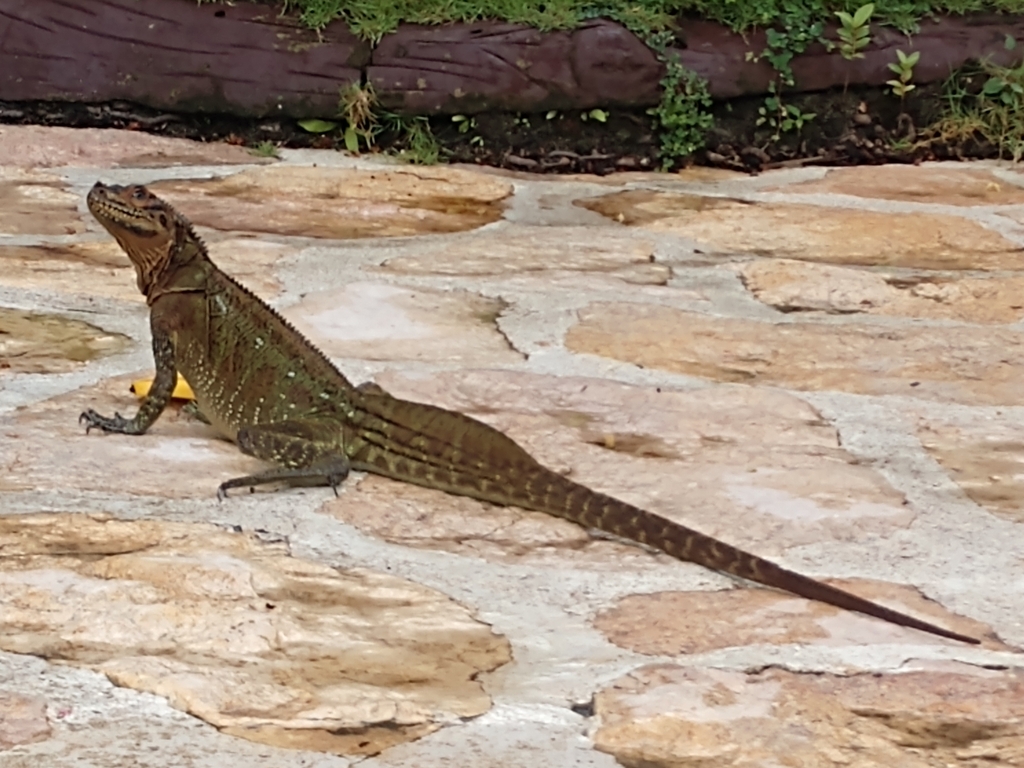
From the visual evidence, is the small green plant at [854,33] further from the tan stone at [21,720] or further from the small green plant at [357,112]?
the tan stone at [21,720]

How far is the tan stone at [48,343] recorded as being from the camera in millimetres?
3820

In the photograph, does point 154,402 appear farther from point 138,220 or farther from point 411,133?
point 411,133

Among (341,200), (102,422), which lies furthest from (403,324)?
(341,200)

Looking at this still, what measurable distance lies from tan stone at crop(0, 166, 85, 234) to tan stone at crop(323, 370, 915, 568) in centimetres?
195

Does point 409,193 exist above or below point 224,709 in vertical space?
above

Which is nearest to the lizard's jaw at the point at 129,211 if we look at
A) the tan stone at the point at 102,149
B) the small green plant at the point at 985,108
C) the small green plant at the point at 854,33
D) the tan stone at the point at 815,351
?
the tan stone at the point at 815,351

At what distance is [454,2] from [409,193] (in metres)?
1.18

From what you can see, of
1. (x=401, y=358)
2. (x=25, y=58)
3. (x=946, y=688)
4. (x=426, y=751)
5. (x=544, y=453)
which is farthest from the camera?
(x=25, y=58)

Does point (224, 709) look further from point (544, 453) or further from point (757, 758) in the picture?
point (544, 453)

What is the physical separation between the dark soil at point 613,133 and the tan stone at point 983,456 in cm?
315

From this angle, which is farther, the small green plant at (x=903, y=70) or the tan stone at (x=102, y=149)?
the small green plant at (x=903, y=70)

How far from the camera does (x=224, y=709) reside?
84.1 inches

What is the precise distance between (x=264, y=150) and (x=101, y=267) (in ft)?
5.56

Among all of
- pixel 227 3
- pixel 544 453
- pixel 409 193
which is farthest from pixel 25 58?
pixel 544 453
